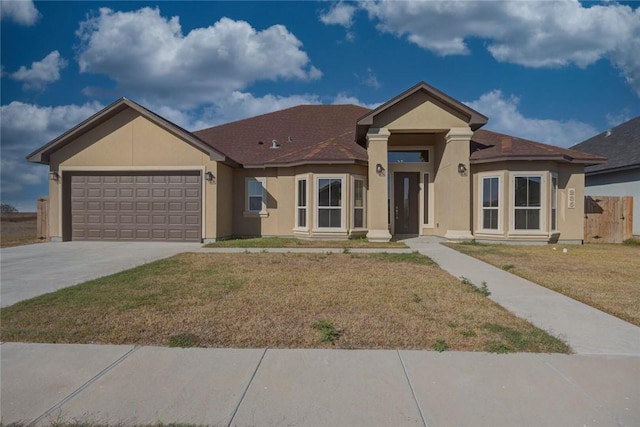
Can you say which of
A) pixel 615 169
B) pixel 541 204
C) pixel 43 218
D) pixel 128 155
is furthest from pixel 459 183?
A: pixel 43 218

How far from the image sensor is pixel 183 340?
4.39m

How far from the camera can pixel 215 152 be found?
1469 centimetres

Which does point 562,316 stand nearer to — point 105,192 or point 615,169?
point 105,192

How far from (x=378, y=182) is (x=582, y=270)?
296 inches

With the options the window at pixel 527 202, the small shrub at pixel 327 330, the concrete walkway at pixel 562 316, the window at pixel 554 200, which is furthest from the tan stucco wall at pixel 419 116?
the small shrub at pixel 327 330

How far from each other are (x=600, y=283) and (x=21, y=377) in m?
9.29

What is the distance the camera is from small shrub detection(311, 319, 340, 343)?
4461mm

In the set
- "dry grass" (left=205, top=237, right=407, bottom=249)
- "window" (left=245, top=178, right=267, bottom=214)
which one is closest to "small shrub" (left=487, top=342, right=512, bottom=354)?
"dry grass" (left=205, top=237, right=407, bottom=249)

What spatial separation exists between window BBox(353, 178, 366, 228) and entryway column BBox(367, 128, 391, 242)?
1.96 feet

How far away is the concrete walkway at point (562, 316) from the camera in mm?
4448

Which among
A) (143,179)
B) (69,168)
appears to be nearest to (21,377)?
(143,179)

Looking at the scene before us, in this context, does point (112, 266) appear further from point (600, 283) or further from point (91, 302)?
point (600, 283)

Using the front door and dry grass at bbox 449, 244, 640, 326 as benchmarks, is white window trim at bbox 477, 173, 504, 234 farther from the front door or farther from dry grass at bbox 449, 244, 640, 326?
the front door

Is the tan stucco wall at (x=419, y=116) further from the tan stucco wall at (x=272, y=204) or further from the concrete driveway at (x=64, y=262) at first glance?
the concrete driveway at (x=64, y=262)
